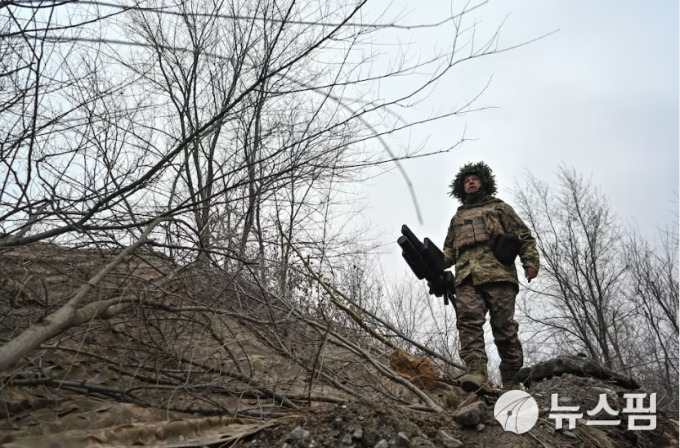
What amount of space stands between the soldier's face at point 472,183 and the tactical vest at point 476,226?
18 centimetres

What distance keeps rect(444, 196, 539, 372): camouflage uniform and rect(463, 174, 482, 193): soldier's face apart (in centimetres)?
21

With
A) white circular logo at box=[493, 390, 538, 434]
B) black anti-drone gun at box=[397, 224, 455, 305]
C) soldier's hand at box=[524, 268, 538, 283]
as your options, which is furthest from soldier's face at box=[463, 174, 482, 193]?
white circular logo at box=[493, 390, 538, 434]

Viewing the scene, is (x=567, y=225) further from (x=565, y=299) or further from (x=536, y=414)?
(x=536, y=414)

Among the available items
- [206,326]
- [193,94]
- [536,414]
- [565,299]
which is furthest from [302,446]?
[565,299]

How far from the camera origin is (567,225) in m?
14.5

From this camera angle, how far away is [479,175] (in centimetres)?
424

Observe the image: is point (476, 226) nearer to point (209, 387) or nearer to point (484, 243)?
point (484, 243)

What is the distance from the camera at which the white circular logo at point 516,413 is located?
2223 millimetres

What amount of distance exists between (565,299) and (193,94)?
12.5 metres

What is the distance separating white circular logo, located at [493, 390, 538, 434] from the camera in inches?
87.5

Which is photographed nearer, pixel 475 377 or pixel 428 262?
pixel 475 377

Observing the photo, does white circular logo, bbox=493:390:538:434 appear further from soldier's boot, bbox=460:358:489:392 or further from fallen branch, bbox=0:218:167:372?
fallen branch, bbox=0:218:167:372

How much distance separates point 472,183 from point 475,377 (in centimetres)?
183

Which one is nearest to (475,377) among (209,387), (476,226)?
(476,226)
